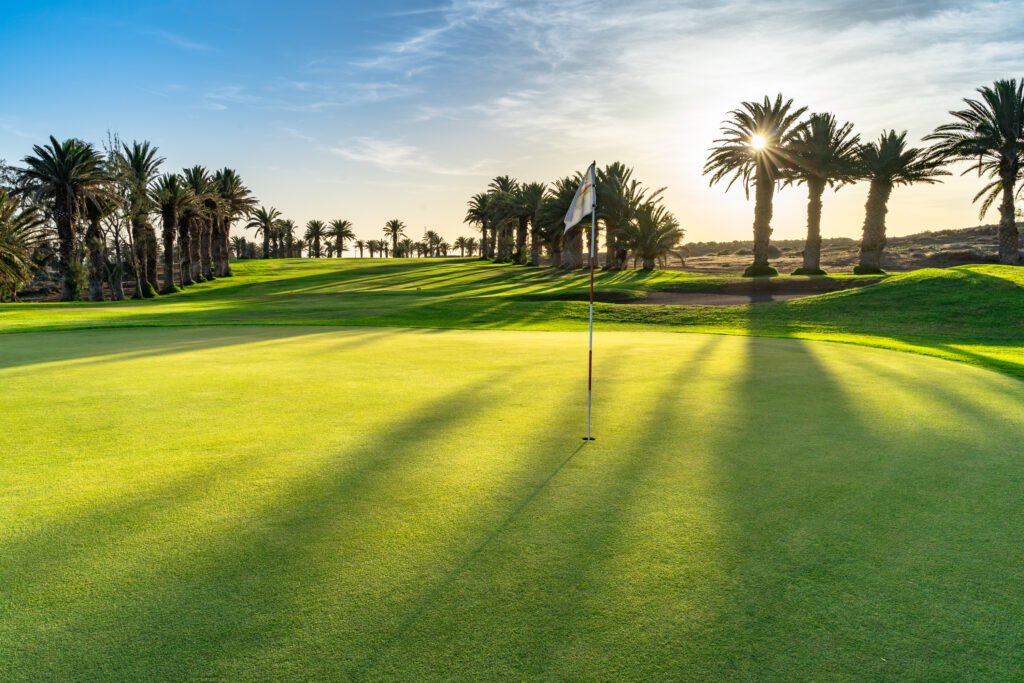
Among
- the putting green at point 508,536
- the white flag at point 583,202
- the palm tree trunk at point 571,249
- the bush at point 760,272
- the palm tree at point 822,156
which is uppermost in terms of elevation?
the palm tree at point 822,156

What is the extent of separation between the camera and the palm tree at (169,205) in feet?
190

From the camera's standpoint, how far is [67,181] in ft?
155

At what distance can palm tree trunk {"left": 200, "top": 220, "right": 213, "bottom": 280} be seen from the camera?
247ft

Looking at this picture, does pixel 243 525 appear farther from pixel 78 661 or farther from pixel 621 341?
pixel 621 341

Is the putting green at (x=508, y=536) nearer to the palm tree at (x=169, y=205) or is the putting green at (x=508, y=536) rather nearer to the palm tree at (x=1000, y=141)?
the palm tree at (x=1000, y=141)

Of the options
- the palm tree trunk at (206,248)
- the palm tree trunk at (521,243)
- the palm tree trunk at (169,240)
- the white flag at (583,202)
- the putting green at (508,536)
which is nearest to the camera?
the putting green at (508,536)

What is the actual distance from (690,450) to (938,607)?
295cm

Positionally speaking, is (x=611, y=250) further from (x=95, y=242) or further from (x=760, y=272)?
Answer: (x=95, y=242)

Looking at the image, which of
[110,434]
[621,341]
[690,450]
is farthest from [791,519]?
[621,341]

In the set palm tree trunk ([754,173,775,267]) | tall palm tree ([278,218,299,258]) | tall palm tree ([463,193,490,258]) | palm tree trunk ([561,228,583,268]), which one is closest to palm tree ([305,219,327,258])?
tall palm tree ([278,218,299,258])

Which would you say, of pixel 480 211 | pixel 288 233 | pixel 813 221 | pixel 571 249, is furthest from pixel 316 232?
pixel 813 221

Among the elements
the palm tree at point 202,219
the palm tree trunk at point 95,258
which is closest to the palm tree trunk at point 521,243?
the palm tree at point 202,219

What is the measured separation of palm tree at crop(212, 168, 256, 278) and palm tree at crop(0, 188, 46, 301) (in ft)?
85.1

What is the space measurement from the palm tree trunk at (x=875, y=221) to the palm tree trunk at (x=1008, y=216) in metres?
6.92
